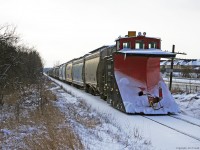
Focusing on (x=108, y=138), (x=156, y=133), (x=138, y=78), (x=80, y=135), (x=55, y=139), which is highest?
(x=138, y=78)

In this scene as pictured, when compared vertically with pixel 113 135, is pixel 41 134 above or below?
above

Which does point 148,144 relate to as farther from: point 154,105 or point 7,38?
point 7,38

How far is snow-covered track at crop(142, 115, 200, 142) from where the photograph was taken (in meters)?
10.9

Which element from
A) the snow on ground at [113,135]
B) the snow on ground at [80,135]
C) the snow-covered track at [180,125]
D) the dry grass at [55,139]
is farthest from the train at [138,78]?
the dry grass at [55,139]

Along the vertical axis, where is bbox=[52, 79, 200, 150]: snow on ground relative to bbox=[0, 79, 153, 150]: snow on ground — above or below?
below

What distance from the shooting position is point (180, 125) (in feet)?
41.4

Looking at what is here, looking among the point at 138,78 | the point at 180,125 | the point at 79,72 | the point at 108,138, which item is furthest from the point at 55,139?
the point at 79,72

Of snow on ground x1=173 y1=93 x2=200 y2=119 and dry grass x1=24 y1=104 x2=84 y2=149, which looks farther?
snow on ground x1=173 y1=93 x2=200 y2=119

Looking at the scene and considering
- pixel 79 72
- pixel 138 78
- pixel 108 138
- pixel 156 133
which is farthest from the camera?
pixel 79 72

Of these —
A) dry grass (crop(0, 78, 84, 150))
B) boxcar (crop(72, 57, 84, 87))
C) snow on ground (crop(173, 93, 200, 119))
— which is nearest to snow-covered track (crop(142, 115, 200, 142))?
snow on ground (crop(173, 93, 200, 119))

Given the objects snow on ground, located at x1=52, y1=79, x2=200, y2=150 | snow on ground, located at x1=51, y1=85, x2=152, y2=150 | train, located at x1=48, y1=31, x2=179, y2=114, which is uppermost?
train, located at x1=48, y1=31, x2=179, y2=114

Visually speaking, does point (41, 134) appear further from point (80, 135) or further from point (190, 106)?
point (190, 106)

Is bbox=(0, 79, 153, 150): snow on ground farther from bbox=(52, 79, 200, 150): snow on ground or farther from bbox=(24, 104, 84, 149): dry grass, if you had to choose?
bbox=(52, 79, 200, 150): snow on ground

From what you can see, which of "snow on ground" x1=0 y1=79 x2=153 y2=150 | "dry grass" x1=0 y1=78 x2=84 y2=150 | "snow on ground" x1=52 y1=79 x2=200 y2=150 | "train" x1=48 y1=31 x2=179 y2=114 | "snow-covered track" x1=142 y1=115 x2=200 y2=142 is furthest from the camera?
"train" x1=48 y1=31 x2=179 y2=114
